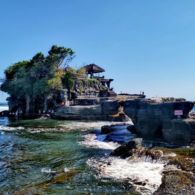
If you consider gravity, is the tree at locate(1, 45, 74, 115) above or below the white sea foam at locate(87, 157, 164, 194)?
above

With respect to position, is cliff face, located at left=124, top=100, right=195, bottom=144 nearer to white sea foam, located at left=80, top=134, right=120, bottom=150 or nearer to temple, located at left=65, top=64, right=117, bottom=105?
white sea foam, located at left=80, top=134, right=120, bottom=150

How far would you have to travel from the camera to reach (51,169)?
62.8 ft

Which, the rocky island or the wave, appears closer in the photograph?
the wave

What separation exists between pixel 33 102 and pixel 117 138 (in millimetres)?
41929

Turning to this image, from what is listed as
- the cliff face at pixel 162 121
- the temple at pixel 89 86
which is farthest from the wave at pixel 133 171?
the temple at pixel 89 86

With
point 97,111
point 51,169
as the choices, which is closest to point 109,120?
point 97,111

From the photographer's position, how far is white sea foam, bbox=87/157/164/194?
15289mm

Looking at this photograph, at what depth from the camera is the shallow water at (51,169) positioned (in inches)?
589

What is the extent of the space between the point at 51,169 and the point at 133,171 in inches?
200

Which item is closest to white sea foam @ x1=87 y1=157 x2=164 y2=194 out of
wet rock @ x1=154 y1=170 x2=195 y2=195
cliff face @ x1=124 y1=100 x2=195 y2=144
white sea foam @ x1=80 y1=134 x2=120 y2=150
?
wet rock @ x1=154 y1=170 x2=195 y2=195

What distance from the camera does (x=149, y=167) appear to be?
1855 centimetres

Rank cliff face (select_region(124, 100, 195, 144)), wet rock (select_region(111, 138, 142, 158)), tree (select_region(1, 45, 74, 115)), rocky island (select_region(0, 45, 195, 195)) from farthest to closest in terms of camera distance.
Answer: tree (select_region(1, 45, 74, 115)), cliff face (select_region(124, 100, 195, 144)), wet rock (select_region(111, 138, 142, 158)), rocky island (select_region(0, 45, 195, 195))

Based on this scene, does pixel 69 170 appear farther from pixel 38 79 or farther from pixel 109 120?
pixel 38 79

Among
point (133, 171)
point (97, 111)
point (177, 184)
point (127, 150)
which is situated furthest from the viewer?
point (97, 111)
